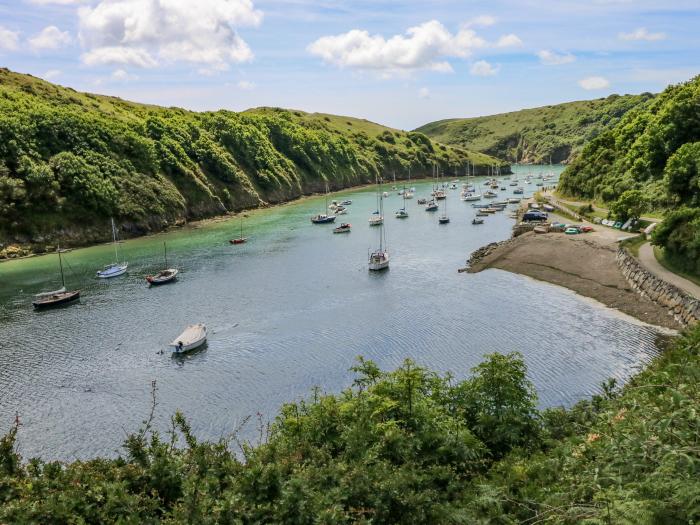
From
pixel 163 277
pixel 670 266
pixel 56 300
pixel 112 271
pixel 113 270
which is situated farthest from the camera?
pixel 113 270

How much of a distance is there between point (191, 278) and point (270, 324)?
79.5ft

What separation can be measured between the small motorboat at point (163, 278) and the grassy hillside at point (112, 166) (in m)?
34.5

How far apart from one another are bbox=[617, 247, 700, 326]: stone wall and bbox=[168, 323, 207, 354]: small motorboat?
1595 inches

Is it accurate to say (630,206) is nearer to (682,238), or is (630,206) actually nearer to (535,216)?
(682,238)

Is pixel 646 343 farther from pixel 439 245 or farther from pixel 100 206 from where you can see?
pixel 100 206

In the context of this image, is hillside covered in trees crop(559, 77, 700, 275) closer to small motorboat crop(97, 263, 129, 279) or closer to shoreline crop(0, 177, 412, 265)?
small motorboat crop(97, 263, 129, 279)

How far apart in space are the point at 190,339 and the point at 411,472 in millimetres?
34472

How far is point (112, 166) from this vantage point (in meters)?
109

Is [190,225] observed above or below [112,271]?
above

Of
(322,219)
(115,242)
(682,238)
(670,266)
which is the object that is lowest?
(670,266)

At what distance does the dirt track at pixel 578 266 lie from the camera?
170 ft

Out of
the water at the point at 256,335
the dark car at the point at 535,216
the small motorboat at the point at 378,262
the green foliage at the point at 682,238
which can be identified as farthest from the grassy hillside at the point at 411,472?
the dark car at the point at 535,216

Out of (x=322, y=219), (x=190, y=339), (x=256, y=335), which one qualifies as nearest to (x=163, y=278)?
(x=190, y=339)

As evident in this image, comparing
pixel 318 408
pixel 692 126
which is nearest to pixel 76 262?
pixel 318 408
